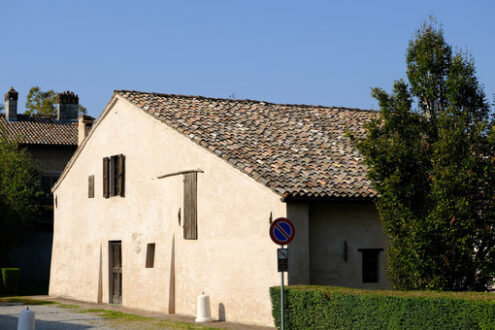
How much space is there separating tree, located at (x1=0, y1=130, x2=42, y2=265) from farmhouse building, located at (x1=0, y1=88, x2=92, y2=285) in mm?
1160

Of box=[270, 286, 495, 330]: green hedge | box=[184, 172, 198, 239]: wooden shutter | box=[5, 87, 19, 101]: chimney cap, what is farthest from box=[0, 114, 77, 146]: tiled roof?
box=[270, 286, 495, 330]: green hedge

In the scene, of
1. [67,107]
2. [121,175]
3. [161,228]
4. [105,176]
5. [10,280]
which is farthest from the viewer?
[67,107]

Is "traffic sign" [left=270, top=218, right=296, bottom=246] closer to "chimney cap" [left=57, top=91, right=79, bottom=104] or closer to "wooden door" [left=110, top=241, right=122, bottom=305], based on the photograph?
"wooden door" [left=110, top=241, right=122, bottom=305]

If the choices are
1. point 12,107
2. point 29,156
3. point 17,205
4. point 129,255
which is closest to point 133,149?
point 129,255

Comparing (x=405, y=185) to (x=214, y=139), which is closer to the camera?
(x=405, y=185)

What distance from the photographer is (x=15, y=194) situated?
1403 inches

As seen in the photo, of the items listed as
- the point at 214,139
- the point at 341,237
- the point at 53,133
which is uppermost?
the point at 53,133

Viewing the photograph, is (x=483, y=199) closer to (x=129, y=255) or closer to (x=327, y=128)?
(x=327, y=128)

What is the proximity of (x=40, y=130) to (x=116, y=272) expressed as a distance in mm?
19575

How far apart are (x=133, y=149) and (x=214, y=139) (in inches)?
180

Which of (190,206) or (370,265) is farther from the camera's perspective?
(190,206)

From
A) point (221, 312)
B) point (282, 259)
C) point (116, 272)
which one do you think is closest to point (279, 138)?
point (221, 312)

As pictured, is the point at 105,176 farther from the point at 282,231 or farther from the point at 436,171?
the point at 436,171

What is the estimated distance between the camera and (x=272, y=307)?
1529 cm
